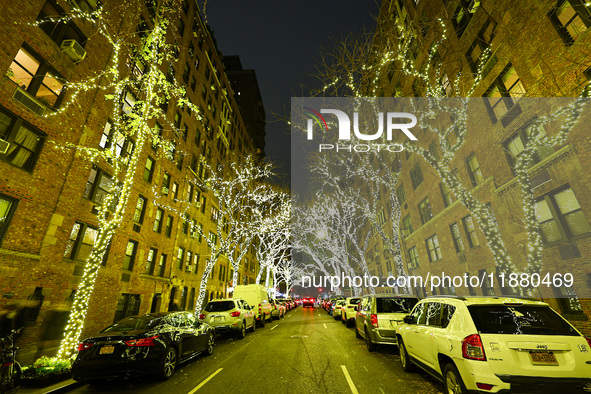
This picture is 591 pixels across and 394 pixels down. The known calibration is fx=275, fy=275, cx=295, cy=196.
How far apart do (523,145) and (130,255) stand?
21.2 meters

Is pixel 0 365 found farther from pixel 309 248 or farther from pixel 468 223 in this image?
pixel 309 248

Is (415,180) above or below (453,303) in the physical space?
above

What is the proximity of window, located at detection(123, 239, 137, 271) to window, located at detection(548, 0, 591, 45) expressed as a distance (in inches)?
858

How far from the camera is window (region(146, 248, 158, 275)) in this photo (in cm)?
1738

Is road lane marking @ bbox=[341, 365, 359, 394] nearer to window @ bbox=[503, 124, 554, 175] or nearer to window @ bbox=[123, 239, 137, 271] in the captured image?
window @ bbox=[503, 124, 554, 175]

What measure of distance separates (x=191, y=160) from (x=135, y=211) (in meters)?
9.29

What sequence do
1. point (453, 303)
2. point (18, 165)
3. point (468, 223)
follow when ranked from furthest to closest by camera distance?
point (468, 223) → point (18, 165) → point (453, 303)

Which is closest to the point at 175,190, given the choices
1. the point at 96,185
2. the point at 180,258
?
the point at 180,258

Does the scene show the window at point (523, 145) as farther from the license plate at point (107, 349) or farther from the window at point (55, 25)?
the window at point (55, 25)

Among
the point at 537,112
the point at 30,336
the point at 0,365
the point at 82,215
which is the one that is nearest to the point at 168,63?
the point at 82,215

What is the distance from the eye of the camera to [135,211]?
16031 millimetres

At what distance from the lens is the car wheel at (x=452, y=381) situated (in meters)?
4.10

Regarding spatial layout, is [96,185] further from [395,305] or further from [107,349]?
[395,305]

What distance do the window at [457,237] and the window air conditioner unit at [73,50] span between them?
2317 cm
